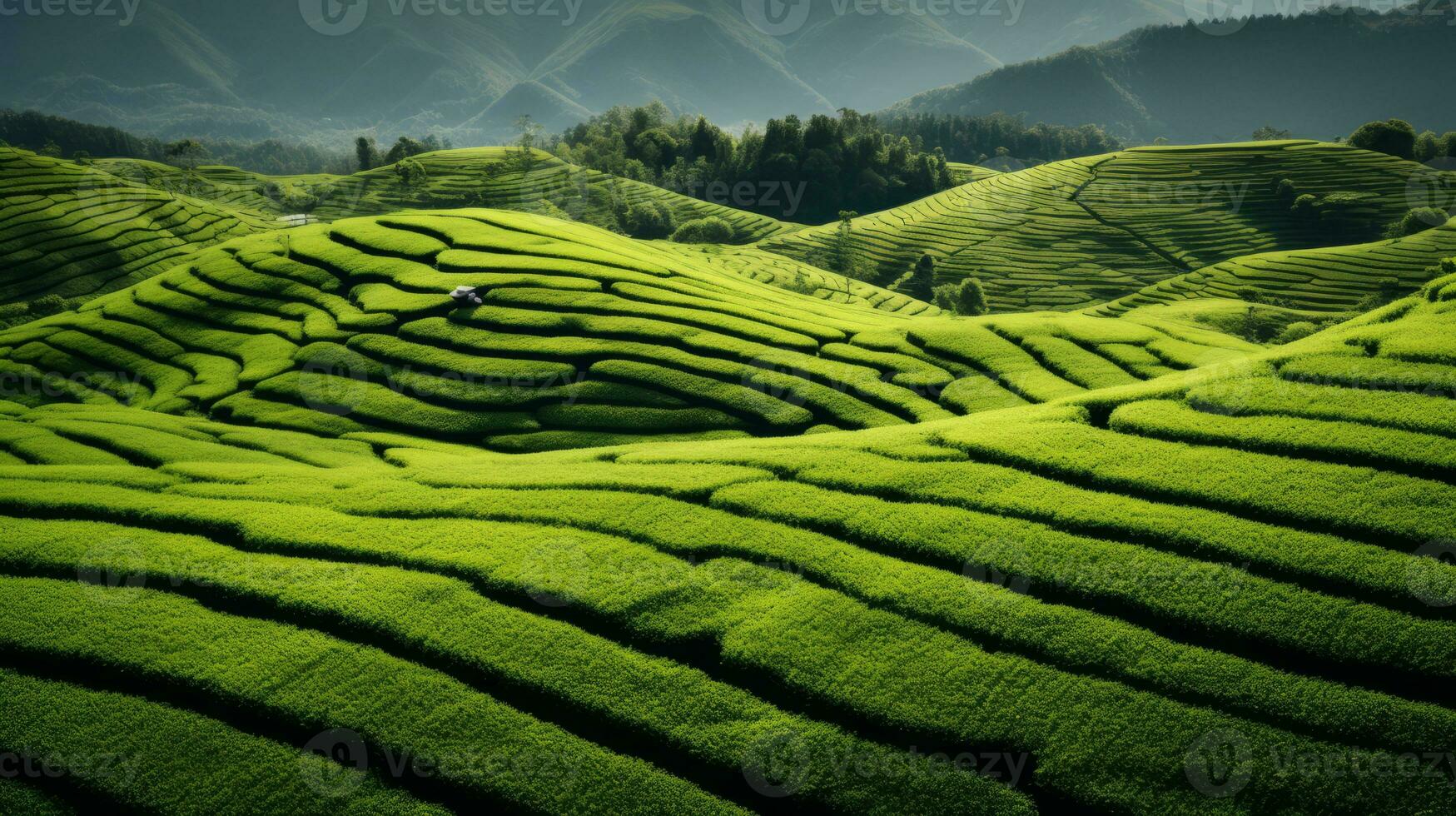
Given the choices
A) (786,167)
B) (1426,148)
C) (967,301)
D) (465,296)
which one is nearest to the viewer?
(465,296)

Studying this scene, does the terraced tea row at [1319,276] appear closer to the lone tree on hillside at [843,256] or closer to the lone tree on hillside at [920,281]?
the lone tree on hillside at [920,281]

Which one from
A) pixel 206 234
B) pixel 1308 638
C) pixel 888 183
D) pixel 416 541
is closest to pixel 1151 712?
pixel 1308 638

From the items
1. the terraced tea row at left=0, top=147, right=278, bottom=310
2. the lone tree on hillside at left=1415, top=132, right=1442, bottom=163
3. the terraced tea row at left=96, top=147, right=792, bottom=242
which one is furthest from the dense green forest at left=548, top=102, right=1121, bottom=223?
the lone tree on hillside at left=1415, top=132, right=1442, bottom=163

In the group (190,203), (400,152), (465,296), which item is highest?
(400,152)

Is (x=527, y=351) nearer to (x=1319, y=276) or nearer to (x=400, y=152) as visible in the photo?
(x=1319, y=276)

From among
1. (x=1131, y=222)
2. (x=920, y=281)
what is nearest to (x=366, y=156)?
(x=920, y=281)

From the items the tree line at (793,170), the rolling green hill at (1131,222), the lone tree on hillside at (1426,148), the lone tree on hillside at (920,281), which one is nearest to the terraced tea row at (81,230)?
the tree line at (793,170)

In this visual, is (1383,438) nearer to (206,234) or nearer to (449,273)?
(449,273)
